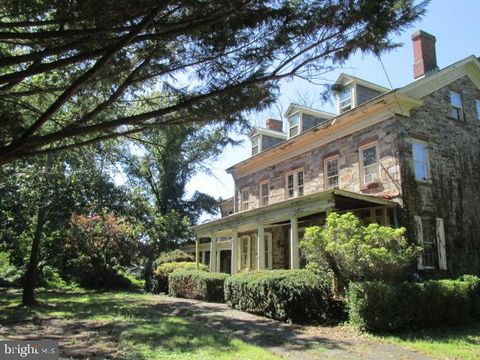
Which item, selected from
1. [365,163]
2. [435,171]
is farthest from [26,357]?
[435,171]

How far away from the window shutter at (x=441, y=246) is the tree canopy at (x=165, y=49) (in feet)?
32.2

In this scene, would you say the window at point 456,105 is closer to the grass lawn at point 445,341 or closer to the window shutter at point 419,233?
the window shutter at point 419,233

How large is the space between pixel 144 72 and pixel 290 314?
717cm

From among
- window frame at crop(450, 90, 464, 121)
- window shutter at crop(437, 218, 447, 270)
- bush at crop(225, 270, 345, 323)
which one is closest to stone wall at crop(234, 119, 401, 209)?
window shutter at crop(437, 218, 447, 270)

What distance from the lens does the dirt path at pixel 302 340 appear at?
24.5ft

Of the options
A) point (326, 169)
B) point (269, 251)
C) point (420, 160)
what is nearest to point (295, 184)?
point (326, 169)

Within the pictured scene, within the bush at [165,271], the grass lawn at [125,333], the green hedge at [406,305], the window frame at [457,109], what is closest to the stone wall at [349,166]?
the window frame at [457,109]

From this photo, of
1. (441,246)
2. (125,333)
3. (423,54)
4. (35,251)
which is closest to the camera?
(125,333)

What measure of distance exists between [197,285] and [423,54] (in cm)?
1314

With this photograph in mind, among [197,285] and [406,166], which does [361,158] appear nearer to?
[406,166]

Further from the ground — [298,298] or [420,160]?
[420,160]

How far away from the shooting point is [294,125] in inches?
808

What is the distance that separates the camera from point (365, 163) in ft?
51.4

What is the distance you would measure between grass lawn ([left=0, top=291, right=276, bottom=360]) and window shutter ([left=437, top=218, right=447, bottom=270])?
8696 millimetres
